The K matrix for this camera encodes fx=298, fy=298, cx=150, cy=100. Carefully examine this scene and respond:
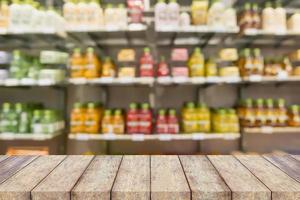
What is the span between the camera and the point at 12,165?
35.6 inches

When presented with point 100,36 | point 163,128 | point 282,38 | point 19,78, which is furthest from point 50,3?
point 282,38

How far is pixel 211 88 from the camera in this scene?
308 cm

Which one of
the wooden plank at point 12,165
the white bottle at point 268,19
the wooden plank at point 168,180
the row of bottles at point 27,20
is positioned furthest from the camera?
the white bottle at point 268,19

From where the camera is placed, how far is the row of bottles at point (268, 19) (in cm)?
259

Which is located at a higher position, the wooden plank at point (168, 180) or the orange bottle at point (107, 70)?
the orange bottle at point (107, 70)

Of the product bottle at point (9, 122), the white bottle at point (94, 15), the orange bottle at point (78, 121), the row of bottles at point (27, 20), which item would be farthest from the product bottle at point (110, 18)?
the product bottle at point (9, 122)

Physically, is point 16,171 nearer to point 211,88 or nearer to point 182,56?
point 182,56

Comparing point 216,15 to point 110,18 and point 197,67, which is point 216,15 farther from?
point 110,18

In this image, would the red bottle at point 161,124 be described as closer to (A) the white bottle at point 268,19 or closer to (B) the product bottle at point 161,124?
(B) the product bottle at point 161,124

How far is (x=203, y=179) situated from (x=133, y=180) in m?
0.18

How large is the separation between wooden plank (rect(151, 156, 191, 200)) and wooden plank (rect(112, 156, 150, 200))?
18mm

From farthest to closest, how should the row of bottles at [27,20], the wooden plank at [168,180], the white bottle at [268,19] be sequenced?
the white bottle at [268,19]
the row of bottles at [27,20]
the wooden plank at [168,180]

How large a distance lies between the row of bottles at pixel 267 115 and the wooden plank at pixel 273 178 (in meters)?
1.70

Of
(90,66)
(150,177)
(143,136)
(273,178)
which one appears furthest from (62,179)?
(90,66)
